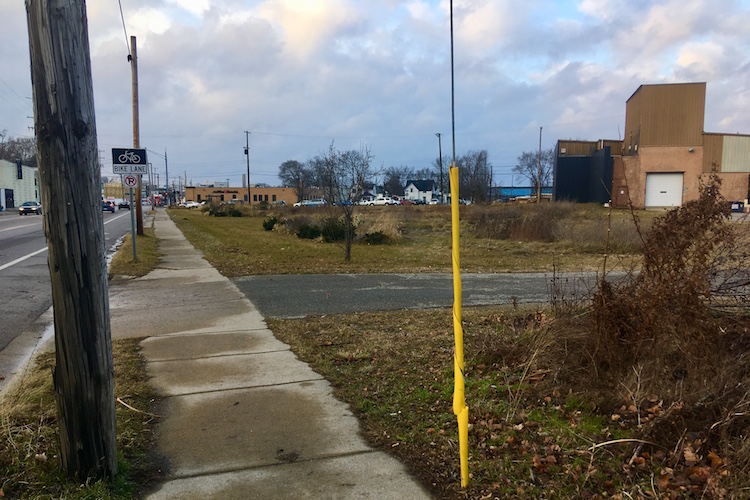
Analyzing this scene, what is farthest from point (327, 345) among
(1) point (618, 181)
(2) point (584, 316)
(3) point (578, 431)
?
(1) point (618, 181)

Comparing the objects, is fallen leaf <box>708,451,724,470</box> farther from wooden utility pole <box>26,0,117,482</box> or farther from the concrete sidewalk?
wooden utility pole <box>26,0,117,482</box>

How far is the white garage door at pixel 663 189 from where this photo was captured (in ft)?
162

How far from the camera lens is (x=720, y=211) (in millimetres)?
4383

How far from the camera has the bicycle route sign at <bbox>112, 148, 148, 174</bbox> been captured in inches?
587

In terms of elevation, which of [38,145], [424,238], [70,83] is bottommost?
[424,238]

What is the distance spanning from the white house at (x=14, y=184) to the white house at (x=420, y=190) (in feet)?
247

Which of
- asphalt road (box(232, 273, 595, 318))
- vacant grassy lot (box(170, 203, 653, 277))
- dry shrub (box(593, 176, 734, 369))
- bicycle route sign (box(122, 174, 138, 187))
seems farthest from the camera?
bicycle route sign (box(122, 174, 138, 187))

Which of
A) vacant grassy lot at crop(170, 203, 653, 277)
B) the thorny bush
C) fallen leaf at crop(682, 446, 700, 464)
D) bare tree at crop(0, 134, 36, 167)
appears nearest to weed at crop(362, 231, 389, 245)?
vacant grassy lot at crop(170, 203, 653, 277)

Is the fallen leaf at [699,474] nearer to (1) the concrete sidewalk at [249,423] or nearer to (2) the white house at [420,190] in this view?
(1) the concrete sidewalk at [249,423]

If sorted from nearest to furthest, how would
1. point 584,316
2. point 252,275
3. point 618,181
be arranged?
point 584,316
point 252,275
point 618,181

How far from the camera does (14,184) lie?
74000mm

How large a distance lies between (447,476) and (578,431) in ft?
3.30

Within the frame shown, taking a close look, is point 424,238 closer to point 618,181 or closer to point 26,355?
point 26,355

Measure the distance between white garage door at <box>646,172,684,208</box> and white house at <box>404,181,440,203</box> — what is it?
7739cm
